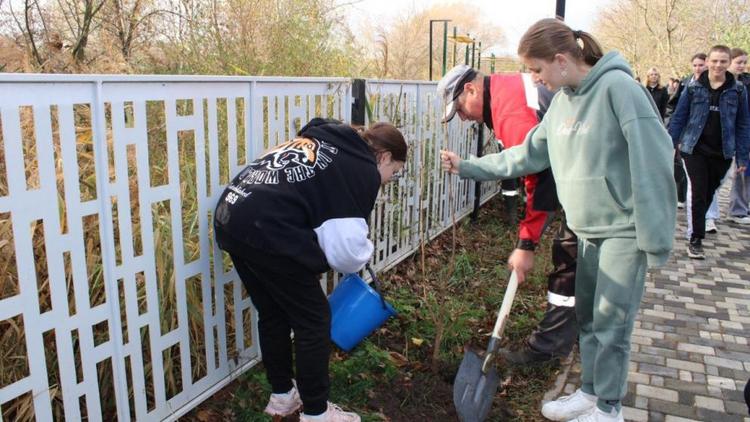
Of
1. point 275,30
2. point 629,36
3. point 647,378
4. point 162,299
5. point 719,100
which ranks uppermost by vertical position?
point 629,36

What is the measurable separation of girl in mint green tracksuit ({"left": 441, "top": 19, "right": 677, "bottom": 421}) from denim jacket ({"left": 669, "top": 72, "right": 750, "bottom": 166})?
403 centimetres

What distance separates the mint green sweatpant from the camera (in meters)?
2.48

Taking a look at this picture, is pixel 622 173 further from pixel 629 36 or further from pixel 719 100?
pixel 629 36

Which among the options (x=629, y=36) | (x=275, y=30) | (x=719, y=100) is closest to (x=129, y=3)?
(x=275, y=30)

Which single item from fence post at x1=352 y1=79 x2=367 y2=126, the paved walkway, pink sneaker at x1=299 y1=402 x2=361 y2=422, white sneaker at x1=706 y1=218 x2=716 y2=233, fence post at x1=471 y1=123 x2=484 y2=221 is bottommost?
the paved walkway

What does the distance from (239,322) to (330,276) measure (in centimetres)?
93

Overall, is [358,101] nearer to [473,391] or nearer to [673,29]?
[473,391]

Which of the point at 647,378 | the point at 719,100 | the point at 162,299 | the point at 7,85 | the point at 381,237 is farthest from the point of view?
the point at 719,100

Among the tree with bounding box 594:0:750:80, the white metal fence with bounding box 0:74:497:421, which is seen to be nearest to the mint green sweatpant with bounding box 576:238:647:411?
the white metal fence with bounding box 0:74:497:421

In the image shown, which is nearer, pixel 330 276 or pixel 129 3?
pixel 330 276

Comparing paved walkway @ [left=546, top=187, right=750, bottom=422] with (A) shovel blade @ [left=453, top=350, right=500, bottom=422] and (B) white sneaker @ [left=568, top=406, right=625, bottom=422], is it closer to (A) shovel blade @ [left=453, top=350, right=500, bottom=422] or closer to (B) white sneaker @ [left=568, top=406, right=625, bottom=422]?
(B) white sneaker @ [left=568, top=406, right=625, bottom=422]

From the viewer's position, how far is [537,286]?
4.65 m

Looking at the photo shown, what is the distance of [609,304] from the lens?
8.30ft

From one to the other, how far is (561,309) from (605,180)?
3.85 feet
